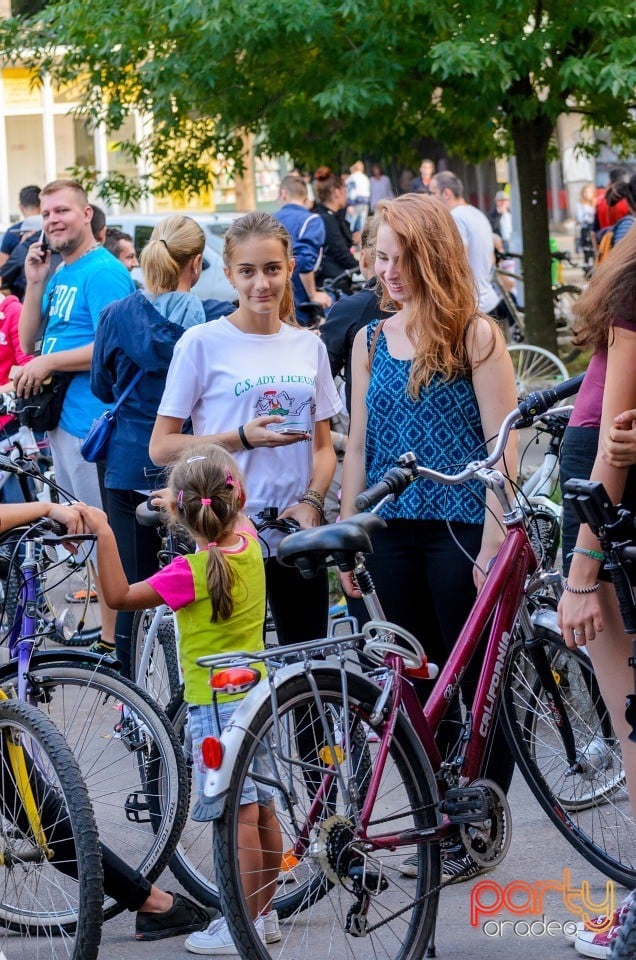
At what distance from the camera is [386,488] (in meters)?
3.38

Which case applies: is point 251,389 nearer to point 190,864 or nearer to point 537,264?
point 190,864

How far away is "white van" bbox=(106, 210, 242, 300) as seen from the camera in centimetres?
1416

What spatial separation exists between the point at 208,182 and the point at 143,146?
2.23 feet

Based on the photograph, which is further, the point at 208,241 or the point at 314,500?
the point at 208,241

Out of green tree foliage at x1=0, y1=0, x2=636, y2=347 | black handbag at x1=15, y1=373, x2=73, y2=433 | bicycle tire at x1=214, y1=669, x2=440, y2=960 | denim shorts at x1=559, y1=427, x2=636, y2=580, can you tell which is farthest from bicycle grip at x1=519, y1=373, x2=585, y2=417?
green tree foliage at x1=0, y1=0, x2=636, y2=347

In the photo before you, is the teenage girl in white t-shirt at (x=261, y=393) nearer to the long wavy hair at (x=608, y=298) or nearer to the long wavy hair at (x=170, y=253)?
the long wavy hair at (x=170, y=253)

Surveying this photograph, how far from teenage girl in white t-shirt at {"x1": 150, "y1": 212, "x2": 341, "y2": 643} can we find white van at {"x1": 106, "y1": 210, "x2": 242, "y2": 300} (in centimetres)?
936

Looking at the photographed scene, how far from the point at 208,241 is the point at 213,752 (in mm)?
12369

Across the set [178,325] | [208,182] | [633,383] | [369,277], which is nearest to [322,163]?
[208,182]

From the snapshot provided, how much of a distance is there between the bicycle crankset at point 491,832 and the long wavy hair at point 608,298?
1.21 meters

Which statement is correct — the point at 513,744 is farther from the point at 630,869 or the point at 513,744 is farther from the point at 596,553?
the point at 596,553

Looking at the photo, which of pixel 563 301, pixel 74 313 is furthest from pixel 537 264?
pixel 74 313

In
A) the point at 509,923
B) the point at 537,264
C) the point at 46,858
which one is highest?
the point at 537,264

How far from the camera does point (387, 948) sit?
3.46 m
